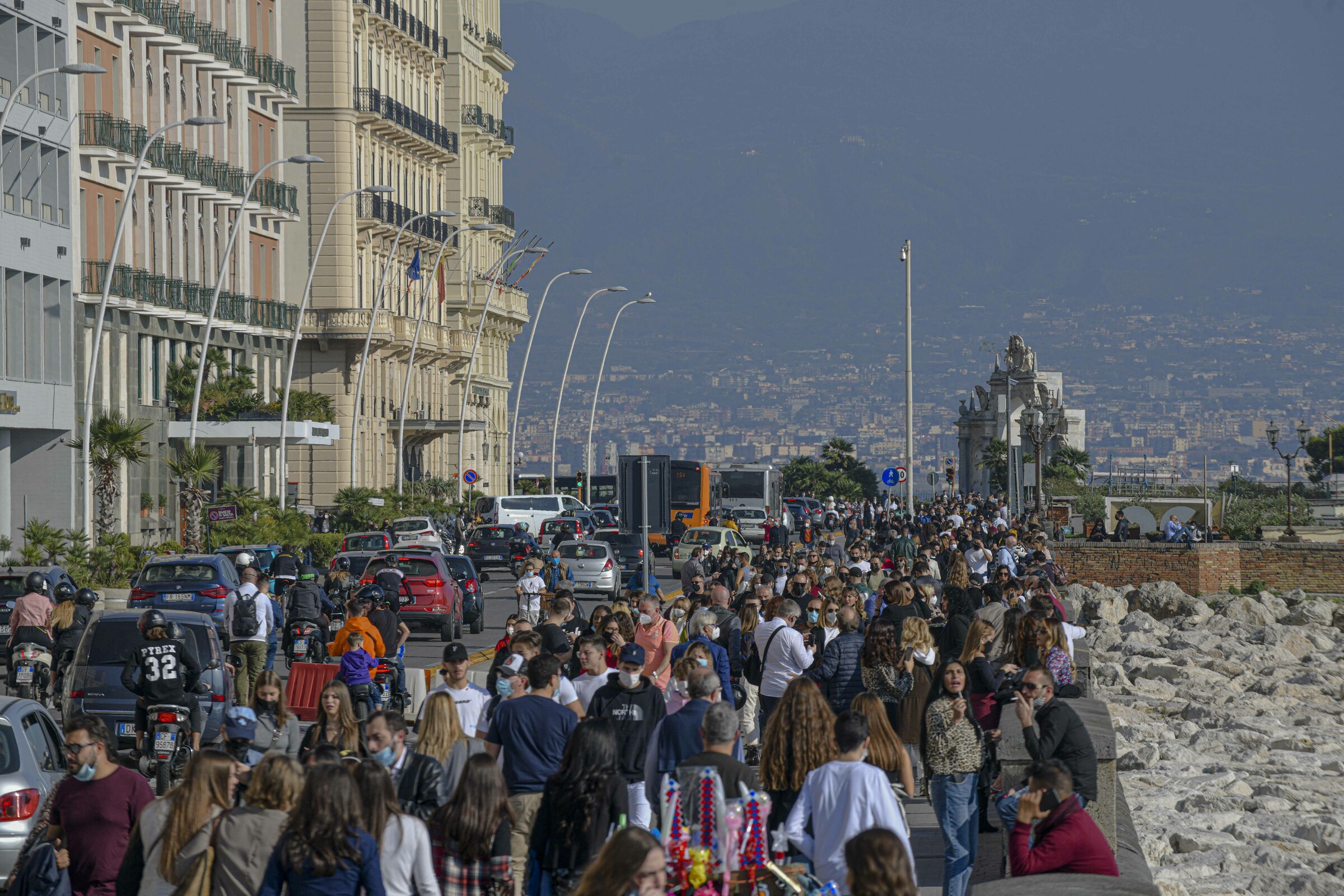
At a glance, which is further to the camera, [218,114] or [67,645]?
[218,114]

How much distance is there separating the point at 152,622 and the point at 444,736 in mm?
5882

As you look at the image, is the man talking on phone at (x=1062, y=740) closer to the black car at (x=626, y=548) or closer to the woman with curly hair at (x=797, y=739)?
the woman with curly hair at (x=797, y=739)

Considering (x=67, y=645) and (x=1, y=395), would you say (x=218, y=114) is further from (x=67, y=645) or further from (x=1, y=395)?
(x=67, y=645)

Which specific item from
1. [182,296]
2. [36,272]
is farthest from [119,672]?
[182,296]

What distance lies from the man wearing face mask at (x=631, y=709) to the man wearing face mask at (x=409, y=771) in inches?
53.8

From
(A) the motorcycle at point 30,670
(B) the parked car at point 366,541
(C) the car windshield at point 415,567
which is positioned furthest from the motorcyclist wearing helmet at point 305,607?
(B) the parked car at point 366,541

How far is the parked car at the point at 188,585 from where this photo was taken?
85.8ft

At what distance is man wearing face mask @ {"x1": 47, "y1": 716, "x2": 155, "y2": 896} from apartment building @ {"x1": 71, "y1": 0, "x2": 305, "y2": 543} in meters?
32.9

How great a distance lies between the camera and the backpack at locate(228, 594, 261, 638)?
65.4 feet

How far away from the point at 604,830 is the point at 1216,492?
81.3 meters

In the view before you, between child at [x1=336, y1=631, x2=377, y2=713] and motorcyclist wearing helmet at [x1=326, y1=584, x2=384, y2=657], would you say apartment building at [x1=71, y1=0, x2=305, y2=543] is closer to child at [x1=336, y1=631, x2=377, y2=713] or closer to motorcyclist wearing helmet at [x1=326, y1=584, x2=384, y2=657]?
motorcyclist wearing helmet at [x1=326, y1=584, x2=384, y2=657]

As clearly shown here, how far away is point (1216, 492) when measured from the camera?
8725 centimetres

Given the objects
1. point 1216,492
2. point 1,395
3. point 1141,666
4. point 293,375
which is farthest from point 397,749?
point 1216,492

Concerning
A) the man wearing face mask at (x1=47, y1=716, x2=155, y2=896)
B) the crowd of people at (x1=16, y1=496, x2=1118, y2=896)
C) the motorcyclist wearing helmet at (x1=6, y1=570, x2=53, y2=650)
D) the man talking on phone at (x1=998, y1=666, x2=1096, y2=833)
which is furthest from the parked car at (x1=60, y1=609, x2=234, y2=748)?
the man talking on phone at (x1=998, y1=666, x2=1096, y2=833)
